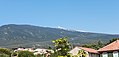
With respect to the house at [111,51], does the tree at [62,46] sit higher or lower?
higher

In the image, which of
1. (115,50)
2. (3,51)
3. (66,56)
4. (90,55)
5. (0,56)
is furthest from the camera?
(3,51)

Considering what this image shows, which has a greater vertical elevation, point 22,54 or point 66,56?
point 66,56

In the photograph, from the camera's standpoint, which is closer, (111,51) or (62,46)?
(62,46)

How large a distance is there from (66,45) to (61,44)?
356 millimetres

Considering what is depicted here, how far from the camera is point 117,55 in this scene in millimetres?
71812

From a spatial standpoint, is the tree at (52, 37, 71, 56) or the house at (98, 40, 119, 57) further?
the house at (98, 40, 119, 57)

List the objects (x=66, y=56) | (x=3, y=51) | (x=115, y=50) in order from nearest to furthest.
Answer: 1. (x=66, y=56)
2. (x=115, y=50)
3. (x=3, y=51)

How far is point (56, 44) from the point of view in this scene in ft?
85.0

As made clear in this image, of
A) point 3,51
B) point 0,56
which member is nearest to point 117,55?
point 0,56

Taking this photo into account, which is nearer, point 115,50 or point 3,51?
point 115,50

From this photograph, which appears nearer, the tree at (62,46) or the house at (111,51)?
the tree at (62,46)

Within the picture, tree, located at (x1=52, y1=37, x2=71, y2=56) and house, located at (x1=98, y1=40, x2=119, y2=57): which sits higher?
tree, located at (x1=52, y1=37, x2=71, y2=56)

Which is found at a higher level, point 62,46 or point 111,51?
point 62,46

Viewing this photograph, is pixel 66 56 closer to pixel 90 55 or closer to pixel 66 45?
pixel 66 45
